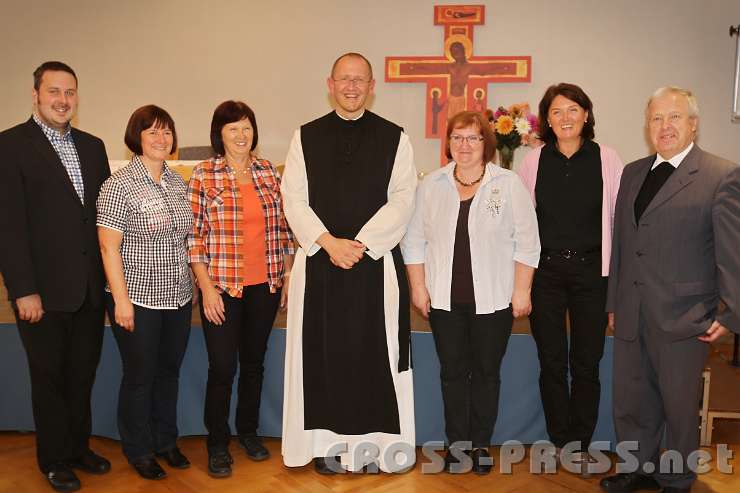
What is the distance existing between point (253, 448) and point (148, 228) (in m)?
1.06

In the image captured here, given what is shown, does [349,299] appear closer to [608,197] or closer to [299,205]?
[299,205]

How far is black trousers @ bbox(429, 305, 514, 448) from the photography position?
8.04 feet

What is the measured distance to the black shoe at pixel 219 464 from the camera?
101 inches

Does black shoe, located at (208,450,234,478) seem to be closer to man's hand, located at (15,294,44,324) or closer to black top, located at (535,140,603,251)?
man's hand, located at (15,294,44,324)

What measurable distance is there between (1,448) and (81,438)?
1.97 ft

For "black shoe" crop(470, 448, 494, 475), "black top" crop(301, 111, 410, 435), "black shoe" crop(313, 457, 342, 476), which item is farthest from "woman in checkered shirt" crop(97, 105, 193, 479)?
"black shoe" crop(470, 448, 494, 475)

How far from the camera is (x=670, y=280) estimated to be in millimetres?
2211

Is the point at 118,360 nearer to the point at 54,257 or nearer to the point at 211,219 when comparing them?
the point at 54,257

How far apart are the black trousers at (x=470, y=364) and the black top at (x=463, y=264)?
6 cm

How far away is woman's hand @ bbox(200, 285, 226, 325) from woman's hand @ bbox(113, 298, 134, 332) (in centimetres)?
27

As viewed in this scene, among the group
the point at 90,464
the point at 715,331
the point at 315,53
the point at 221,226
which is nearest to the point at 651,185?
the point at 715,331

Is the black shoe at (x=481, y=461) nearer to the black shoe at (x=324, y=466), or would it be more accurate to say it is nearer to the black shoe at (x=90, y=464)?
the black shoe at (x=324, y=466)

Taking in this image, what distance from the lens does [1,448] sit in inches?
114

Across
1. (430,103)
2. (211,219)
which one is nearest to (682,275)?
(211,219)
